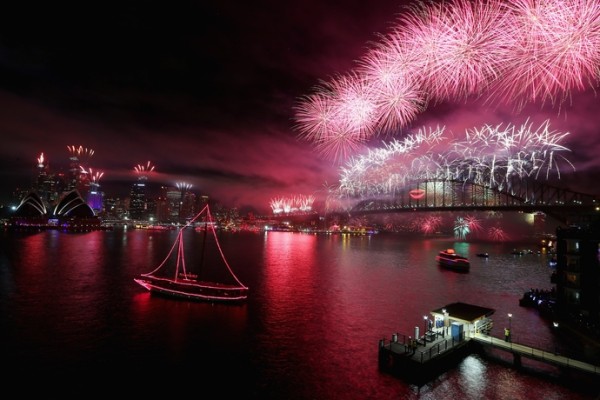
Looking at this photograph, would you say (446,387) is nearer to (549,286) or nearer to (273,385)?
(273,385)

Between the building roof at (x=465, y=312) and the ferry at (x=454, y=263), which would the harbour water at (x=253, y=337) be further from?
the ferry at (x=454, y=263)

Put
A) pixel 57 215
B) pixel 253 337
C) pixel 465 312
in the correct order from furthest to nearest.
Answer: pixel 57 215
pixel 253 337
pixel 465 312

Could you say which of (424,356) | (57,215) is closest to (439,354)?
(424,356)

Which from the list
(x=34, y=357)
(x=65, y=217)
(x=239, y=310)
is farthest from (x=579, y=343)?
(x=65, y=217)

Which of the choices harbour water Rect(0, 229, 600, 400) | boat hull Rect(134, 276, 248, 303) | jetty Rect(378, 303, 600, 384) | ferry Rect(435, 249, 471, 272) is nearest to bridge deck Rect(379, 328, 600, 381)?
jetty Rect(378, 303, 600, 384)

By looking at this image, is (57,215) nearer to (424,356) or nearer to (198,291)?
(198,291)

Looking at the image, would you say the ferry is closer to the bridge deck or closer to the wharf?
the bridge deck

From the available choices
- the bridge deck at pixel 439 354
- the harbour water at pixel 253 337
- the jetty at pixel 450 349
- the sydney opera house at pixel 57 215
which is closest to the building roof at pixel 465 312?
the jetty at pixel 450 349
